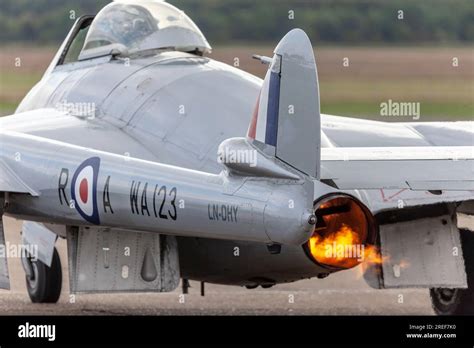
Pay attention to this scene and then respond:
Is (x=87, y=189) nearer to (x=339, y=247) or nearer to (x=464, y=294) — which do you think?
(x=339, y=247)

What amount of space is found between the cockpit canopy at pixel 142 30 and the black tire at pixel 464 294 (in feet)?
12.0

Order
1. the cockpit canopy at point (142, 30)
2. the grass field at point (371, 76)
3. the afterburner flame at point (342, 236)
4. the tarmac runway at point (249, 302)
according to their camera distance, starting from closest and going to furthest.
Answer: the afterburner flame at point (342, 236) → the cockpit canopy at point (142, 30) → the tarmac runway at point (249, 302) → the grass field at point (371, 76)

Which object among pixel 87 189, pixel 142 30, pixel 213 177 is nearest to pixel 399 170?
pixel 213 177

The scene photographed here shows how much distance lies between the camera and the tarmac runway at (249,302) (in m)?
16.7

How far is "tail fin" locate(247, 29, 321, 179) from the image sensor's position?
1162 cm

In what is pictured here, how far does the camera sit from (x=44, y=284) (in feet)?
58.4

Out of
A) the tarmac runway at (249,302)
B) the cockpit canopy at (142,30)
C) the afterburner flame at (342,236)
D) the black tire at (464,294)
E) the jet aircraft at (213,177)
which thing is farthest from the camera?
the tarmac runway at (249,302)

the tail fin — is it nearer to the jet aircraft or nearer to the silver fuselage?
the jet aircraft

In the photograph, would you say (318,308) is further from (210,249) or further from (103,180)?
(103,180)

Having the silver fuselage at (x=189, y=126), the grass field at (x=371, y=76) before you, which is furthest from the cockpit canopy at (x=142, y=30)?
the grass field at (x=371, y=76)

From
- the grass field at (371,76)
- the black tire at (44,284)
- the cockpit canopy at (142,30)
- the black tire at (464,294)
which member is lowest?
the black tire at (464,294)

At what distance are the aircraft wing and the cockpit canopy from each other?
3418mm

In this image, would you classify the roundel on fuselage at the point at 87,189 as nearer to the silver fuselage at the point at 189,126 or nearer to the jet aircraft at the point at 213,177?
the jet aircraft at the point at 213,177

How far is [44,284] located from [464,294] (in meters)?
5.20
